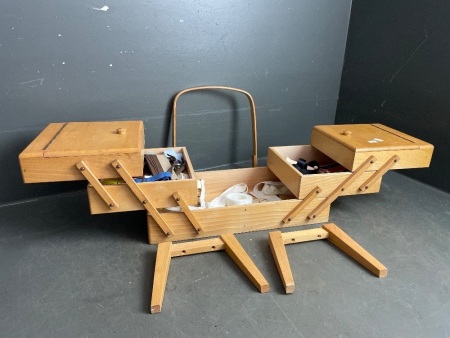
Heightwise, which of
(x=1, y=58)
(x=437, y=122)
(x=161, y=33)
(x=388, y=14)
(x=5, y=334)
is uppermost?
(x=388, y=14)

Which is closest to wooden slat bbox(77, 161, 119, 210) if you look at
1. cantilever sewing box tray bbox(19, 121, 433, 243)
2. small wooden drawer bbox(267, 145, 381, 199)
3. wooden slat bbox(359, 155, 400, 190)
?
cantilever sewing box tray bbox(19, 121, 433, 243)

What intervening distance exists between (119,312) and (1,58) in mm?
1100

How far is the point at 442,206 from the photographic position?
1522mm

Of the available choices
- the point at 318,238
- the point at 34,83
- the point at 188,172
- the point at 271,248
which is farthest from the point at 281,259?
the point at 34,83

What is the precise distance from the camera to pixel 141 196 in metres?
1.08

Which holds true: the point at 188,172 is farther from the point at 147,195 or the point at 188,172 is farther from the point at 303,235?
the point at 303,235

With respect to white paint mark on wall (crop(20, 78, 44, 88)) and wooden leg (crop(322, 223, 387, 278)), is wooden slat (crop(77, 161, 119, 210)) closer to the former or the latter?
white paint mark on wall (crop(20, 78, 44, 88))

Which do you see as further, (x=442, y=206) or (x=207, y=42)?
(x=207, y=42)

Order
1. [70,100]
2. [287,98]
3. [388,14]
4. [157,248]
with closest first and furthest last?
[157,248], [70,100], [388,14], [287,98]

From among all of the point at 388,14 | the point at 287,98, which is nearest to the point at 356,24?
the point at 388,14

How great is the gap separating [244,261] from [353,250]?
392 mm

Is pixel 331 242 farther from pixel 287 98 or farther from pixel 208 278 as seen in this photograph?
pixel 287 98

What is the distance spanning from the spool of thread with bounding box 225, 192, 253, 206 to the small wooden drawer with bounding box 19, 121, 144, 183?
17.7 inches

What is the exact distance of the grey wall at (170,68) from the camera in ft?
4.51
